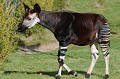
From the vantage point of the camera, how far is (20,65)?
43.4 feet

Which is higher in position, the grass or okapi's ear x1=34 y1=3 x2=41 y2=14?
okapi's ear x1=34 y1=3 x2=41 y2=14

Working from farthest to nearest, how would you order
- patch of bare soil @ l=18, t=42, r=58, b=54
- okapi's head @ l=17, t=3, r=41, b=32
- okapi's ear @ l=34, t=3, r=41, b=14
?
patch of bare soil @ l=18, t=42, r=58, b=54
okapi's head @ l=17, t=3, r=41, b=32
okapi's ear @ l=34, t=3, r=41, b=14

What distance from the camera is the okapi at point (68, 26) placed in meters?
9.86

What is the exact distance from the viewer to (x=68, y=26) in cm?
994

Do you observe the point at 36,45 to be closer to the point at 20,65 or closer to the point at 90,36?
the point at 20,65

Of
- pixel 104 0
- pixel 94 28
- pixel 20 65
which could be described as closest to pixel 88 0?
pixel 104 0

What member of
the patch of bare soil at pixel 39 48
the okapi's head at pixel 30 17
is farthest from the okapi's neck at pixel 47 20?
the patch of bare soil at pixel 39 48

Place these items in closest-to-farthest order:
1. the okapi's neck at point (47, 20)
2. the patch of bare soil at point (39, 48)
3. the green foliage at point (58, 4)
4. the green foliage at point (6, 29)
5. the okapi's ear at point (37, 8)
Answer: the okapi's ear at point (37, 8) < the okapi's neck at point (47, 20) < the green foliage at point (6, 29) < the patch of bare soil at point (39, 48) < the green foliage at point (58, 4)

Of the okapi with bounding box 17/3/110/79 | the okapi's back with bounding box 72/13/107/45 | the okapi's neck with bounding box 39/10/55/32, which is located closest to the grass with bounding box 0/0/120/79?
the okapi with bounding box 17/3/110/79

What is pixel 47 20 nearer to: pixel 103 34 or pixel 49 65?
pixel 103 34

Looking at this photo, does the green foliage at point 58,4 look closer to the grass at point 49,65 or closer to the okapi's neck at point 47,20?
the grass at point 49,65

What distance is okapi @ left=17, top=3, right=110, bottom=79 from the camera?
9.86 meters

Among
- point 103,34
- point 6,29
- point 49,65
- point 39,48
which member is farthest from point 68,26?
point 39,48

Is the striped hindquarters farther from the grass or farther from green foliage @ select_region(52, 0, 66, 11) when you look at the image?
green foliage @ select_region(52, 0, 66, 11)
